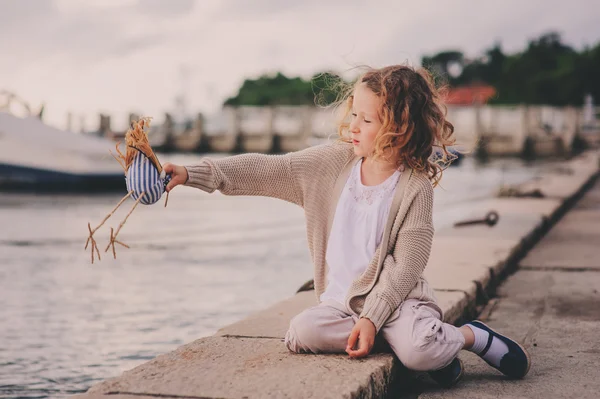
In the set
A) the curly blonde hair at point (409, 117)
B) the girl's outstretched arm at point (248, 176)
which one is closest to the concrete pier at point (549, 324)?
the curly blonde hair at point (409, 117)

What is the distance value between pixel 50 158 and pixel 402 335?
48.4 ft

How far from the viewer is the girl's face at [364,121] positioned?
120 inches

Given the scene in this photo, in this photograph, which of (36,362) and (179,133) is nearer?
(36,362)

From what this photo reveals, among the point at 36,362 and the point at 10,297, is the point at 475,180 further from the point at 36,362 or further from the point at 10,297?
the point at 36,362

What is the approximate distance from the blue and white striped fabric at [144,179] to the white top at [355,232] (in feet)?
2.29

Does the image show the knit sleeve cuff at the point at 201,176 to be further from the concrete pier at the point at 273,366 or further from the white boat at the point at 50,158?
the white boat at the point at 50,158

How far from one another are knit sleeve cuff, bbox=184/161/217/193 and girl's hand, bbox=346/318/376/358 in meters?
0.68

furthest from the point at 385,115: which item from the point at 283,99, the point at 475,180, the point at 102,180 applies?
the point at 283,99

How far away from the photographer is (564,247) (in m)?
6.56

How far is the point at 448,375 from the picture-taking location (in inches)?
117

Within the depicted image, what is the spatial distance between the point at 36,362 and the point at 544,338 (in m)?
2.36

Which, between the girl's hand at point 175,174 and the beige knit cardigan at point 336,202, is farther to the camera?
the beige knit cardigan at point 336,202

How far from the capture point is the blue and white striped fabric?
2.69m

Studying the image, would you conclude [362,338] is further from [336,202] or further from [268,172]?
[268,172]
